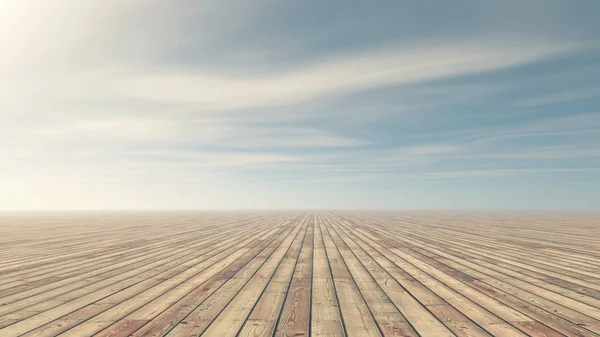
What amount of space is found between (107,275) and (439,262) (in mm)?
7012

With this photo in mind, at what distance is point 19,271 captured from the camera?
6.36 meters

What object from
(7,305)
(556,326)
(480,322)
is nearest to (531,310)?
(556,326)

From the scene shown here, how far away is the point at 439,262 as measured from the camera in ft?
24.2

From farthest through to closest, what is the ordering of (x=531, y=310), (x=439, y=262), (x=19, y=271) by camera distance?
(x=439, y=262), (x=19, y=271), (x=531, y=310)

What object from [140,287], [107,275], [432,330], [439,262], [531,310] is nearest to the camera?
[432,330]

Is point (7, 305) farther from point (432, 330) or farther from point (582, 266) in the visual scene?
point (582, 266)

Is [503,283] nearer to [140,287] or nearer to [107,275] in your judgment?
[140,287]

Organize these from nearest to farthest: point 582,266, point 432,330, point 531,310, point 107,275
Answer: point 432,330
point 531,310
point 107,275
point 582,266

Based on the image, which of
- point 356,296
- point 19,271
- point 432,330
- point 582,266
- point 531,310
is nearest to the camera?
point 432,330

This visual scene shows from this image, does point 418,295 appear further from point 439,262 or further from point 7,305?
point 7,305

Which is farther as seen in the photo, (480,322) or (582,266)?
(582,266)

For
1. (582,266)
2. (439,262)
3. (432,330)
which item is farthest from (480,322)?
(582,266)

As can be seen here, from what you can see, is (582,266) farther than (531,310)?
Yes

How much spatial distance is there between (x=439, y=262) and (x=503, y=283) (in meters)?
2.11
